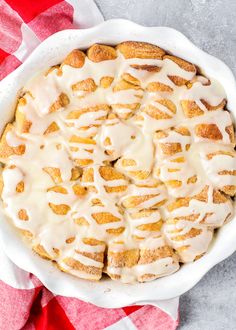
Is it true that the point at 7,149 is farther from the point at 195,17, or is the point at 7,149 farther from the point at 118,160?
the point at 195,17

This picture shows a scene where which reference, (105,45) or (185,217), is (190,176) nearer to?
(185,217)

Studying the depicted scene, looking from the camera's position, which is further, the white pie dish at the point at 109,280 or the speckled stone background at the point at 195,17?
the speckled stone background at the point at 195,17

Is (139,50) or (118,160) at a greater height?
(139,50)

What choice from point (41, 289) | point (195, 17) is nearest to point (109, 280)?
point (41, 289)

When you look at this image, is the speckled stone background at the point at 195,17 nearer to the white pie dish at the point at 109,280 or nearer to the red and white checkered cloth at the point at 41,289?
the red and white checkered cloth at the point at 41,289

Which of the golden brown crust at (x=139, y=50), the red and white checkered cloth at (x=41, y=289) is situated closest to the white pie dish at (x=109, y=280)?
the golden brown crust at (x=139, y=50)

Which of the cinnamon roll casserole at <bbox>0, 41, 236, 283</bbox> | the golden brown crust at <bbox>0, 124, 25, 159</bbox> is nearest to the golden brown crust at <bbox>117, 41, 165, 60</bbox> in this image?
the cinnamon roll casserole at <bbox>0, 41, 236, 283</bbox>
